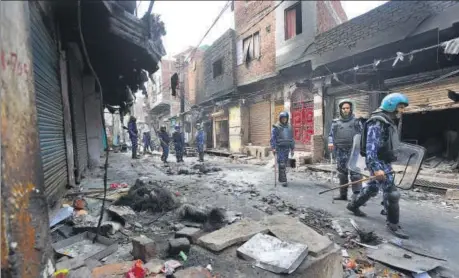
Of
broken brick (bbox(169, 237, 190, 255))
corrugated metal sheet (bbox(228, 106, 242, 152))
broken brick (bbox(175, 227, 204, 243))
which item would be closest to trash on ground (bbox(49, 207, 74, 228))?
broken brick (bbox(175, 227, 204, 243))

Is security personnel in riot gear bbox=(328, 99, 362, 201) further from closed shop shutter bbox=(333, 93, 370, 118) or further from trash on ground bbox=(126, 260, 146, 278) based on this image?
closed shop shutter bbox=(333, 93, 370, 118)

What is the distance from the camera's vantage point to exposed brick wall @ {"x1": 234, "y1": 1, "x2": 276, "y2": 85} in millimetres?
13781

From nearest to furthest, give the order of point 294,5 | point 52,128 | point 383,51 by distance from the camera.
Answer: point 52,128 → point 383,51 → point 294,5

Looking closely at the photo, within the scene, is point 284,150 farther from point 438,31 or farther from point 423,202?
point 438,31

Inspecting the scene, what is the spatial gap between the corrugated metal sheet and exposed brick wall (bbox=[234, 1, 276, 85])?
5.72ft

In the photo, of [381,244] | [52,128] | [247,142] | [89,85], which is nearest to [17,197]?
[52,128]

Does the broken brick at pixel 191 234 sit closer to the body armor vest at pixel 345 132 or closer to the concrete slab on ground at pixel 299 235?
the concrete slab on ground at pixel 299 235

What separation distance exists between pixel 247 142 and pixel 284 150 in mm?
Result: 8922

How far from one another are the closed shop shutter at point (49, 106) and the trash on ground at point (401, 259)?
3.87m

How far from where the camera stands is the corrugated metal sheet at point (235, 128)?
52.6 ft

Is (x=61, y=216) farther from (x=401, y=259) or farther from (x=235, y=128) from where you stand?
(x=235, y=128)

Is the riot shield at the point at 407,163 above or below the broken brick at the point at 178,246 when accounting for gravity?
above

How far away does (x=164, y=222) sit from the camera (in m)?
3.74

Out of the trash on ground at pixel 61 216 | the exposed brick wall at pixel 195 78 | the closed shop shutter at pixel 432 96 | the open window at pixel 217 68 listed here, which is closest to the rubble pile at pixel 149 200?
the trash on ground at pixel 61 216
